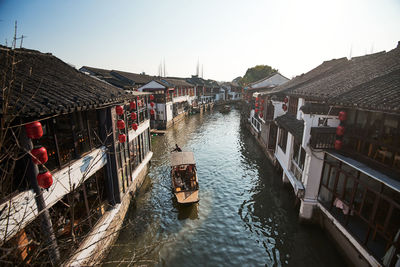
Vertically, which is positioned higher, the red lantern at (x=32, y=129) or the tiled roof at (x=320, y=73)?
the tiled roof at (x=320, y=73)

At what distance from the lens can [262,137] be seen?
28.6 m

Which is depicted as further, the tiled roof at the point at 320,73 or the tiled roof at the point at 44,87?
the tiled roof at the point at 320,73

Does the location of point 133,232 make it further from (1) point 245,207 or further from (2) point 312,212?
(2) point 312,212

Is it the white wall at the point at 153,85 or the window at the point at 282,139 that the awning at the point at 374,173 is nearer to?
the window at the point at 282,139

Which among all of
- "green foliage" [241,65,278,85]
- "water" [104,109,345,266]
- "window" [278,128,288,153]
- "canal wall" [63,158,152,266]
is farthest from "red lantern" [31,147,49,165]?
"green foliage" [241,65,278,85]

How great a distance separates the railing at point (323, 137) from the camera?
420 inches

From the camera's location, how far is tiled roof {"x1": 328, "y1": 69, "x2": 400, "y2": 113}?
25.4 feet

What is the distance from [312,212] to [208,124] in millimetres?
Answer: 32989

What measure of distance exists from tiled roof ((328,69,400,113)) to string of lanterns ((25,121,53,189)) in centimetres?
1163

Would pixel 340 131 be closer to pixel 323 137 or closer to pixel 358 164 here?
pixel 323 137

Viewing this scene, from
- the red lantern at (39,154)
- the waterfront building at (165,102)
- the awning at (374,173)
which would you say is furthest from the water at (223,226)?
the waterfront building at (165,102)

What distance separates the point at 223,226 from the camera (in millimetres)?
14055

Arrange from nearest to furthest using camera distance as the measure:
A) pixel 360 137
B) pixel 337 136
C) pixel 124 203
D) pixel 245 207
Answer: pixel 360 137 < pixel 337 136 < pixel 124 203 < pixel 245 207

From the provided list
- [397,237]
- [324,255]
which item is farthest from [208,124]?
[397,237]
